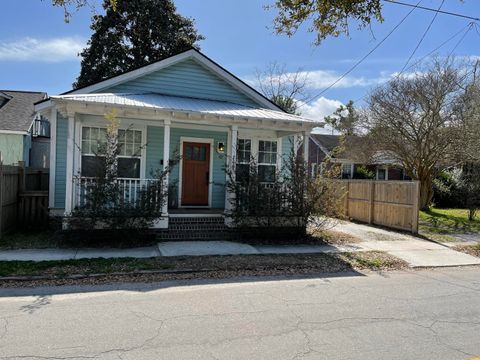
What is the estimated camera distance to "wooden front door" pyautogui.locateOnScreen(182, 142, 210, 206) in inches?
514

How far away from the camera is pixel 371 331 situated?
478 centimetres

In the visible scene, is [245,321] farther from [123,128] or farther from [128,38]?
[128,38]

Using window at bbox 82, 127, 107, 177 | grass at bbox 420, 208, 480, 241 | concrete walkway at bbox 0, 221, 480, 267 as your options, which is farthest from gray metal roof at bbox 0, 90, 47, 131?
grass at bbox 420, 208, 480, 241

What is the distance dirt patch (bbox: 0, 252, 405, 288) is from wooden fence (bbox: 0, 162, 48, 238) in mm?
3420

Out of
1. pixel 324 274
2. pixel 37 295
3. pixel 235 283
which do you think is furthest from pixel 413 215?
pixel 37 295

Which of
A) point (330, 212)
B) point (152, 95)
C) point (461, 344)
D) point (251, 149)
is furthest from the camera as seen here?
point (251, 149)

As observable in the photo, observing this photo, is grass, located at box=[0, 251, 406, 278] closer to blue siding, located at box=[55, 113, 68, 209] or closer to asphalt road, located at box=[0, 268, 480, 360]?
asphalt road, located at box=[0, 268, 480, 360]

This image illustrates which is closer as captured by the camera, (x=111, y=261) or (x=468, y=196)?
(x=111, y=261)

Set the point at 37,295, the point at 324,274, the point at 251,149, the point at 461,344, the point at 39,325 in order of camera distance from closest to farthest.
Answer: the point at 461,344 < the point at 39,325 < the point at 37,295 < the point at 324,274 < the point at 251,149

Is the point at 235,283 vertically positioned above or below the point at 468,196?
below

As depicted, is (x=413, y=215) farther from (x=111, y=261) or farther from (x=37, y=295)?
(x=37, y=295)

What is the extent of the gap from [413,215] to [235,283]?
8.37 m

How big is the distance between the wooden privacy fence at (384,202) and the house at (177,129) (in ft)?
9.87

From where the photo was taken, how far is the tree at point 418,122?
60.3 ft
